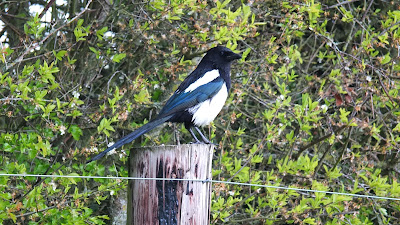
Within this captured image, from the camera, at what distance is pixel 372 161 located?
5.49 metres

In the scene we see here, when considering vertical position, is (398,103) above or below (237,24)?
below

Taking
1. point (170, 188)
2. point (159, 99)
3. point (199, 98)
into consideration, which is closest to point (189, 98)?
point (199, 98)

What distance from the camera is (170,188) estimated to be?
2494 millimetres

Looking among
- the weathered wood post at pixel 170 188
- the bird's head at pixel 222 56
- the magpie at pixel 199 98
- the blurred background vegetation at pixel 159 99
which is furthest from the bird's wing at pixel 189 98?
the weathered wood post at pixel 170 188

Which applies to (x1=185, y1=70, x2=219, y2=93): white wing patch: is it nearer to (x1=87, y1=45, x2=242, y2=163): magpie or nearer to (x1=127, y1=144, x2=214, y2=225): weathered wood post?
(x1=87, y1=45, x2=242, y2=163): magpie

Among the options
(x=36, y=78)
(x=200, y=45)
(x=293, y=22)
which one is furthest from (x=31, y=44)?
(x=293, y=22)

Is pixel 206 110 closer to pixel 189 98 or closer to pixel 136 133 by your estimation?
pixel 189 98

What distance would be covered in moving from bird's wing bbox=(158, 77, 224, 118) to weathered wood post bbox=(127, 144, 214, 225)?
1130 mm

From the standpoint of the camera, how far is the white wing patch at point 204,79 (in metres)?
3.83

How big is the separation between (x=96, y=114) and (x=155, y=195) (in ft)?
6.02

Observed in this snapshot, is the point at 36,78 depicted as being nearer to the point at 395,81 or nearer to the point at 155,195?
the point at 155,195

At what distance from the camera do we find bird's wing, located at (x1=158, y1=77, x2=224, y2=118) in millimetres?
3697

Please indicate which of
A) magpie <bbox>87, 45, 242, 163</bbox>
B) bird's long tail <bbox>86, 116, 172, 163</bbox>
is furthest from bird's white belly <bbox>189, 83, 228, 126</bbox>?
bird's long tail <bbox>86, 116, 172, 163</bbox>

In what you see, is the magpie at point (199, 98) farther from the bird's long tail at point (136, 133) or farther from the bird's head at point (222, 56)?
the bird's long tail at point (136, 133)
